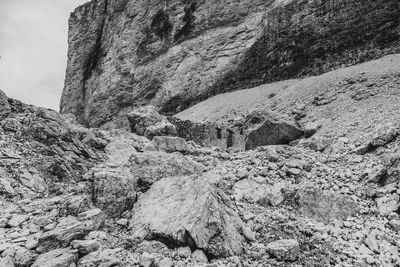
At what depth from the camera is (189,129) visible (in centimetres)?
1917

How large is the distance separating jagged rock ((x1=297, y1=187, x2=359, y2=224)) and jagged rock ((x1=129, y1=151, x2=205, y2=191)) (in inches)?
129

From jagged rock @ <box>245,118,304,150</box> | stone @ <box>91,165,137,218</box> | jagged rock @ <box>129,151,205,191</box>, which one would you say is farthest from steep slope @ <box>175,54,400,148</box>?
stone @ <box>91,165,137,218</box>

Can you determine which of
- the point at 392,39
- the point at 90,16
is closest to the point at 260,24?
the point at 392,39

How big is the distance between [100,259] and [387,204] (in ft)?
22.3

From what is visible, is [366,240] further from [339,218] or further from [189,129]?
[189,129]

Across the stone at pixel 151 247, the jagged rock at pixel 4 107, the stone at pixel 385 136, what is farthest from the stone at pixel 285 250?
the jagged rock at pixel 4 107

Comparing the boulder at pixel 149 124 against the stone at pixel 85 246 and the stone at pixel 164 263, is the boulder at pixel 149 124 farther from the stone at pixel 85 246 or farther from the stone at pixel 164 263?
the stone at pixel 164 263

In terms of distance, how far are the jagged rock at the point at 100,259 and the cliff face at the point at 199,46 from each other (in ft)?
85.0

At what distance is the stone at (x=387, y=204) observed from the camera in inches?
325

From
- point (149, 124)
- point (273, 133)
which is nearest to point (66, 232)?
point (273, 133)

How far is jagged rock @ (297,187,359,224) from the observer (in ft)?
27.2

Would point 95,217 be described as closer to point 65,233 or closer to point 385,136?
point 65,233

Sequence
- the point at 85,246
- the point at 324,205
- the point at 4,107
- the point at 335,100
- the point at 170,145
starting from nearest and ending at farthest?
the point at 85,246 < the point at 324,205 < the point at 4,107 < the point at 170,145 < the point at 335,100

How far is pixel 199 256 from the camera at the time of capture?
6.36m
